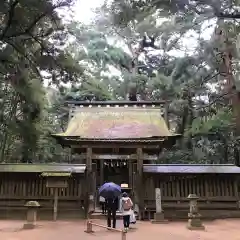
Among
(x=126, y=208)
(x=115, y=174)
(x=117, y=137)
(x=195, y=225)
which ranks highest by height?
(x=117, y=137)

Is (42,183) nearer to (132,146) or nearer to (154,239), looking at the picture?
(132,146)

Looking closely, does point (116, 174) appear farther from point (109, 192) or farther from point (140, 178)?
point (109, 192)

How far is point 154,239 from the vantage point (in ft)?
31.7

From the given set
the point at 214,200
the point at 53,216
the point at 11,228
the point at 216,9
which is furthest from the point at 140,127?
the point at 216,9

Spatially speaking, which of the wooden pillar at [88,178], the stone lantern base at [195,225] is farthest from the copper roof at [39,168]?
the stone lantern base at [195,225]

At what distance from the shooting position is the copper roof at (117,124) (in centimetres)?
1659

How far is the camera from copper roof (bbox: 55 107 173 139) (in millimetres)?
16594

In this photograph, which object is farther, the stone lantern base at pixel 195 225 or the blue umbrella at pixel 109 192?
the stone lantern base at pixel 195 225

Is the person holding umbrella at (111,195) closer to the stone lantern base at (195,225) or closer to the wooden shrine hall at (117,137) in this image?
the stone lantern base at (195,225)

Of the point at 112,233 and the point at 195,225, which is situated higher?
the point at 195,225

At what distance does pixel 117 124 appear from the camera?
18000mm

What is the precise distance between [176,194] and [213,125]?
745cm

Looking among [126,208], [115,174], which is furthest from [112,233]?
[115,174]

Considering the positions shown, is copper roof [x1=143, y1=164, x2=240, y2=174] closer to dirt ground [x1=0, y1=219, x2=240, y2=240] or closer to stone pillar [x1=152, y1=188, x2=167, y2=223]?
stone pillar [x1=152, y1=188, x2=167, y2=223]
